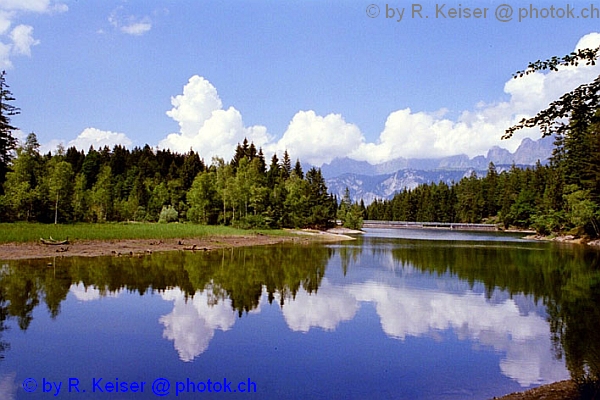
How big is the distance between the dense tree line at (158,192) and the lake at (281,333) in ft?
117

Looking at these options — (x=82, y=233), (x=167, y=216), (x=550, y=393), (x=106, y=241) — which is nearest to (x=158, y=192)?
(x=167, y=216)

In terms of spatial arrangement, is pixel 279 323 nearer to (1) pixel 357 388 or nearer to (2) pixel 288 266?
(1) pixel 357 388

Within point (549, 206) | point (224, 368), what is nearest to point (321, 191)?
point (549, 206)

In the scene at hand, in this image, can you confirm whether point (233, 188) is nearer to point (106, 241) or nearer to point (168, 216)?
point (168, 216)

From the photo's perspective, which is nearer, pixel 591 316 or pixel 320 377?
pixel 320 377

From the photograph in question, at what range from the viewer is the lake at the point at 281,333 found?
10422mm

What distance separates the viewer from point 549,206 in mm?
83438

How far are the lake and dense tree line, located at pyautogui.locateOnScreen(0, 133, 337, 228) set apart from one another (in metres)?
35.8

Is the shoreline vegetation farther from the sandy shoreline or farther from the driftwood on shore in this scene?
the driftwood on shore

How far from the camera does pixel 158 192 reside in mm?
96250

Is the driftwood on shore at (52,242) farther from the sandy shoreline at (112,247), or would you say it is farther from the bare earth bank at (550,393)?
the bare earth bank at (550,393)

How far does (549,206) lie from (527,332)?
76434 mm

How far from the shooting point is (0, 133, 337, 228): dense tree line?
60844 mm

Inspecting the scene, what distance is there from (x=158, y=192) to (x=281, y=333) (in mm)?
85918
